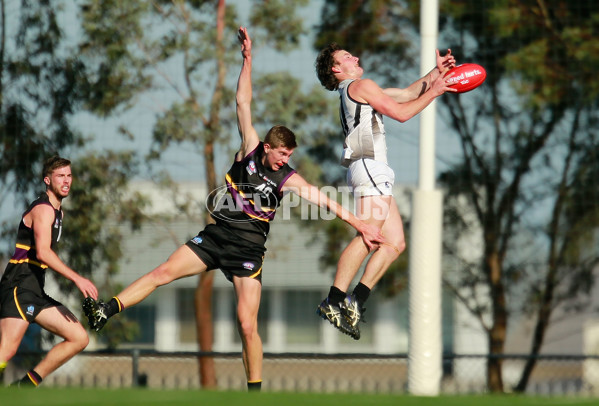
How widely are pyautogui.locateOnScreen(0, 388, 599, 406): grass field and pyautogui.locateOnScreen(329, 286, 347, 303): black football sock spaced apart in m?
1.33

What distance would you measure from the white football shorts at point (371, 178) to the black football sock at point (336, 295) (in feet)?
2.03

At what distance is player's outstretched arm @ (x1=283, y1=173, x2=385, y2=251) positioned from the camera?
17.8 feet

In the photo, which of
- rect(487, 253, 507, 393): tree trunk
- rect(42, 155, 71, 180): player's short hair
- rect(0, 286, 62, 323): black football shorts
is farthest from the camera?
rect(487, 253, 507, 393): tree trunk

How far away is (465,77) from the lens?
5711 mm

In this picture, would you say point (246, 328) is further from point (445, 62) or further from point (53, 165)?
point (445, 62)

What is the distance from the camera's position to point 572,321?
10344 mm

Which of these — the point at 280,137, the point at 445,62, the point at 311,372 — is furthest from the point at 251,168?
the point at 311,372

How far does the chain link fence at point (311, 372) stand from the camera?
30.7 feet

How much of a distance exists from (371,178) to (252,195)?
771mm

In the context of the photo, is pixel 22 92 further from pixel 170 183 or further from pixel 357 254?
pixel 357 254

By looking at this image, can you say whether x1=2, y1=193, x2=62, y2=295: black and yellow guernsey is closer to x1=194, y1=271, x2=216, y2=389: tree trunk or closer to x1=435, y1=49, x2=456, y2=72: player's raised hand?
x1=435, y1=49, x2=456, y2=72: player's raised hand

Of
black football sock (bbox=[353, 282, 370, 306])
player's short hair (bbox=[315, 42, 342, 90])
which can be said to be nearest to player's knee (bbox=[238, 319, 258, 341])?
black football sock (bbox=[353, 282, 370, 306])

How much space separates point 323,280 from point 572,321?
9.83 feet

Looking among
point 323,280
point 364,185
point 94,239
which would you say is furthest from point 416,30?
point 364,185
